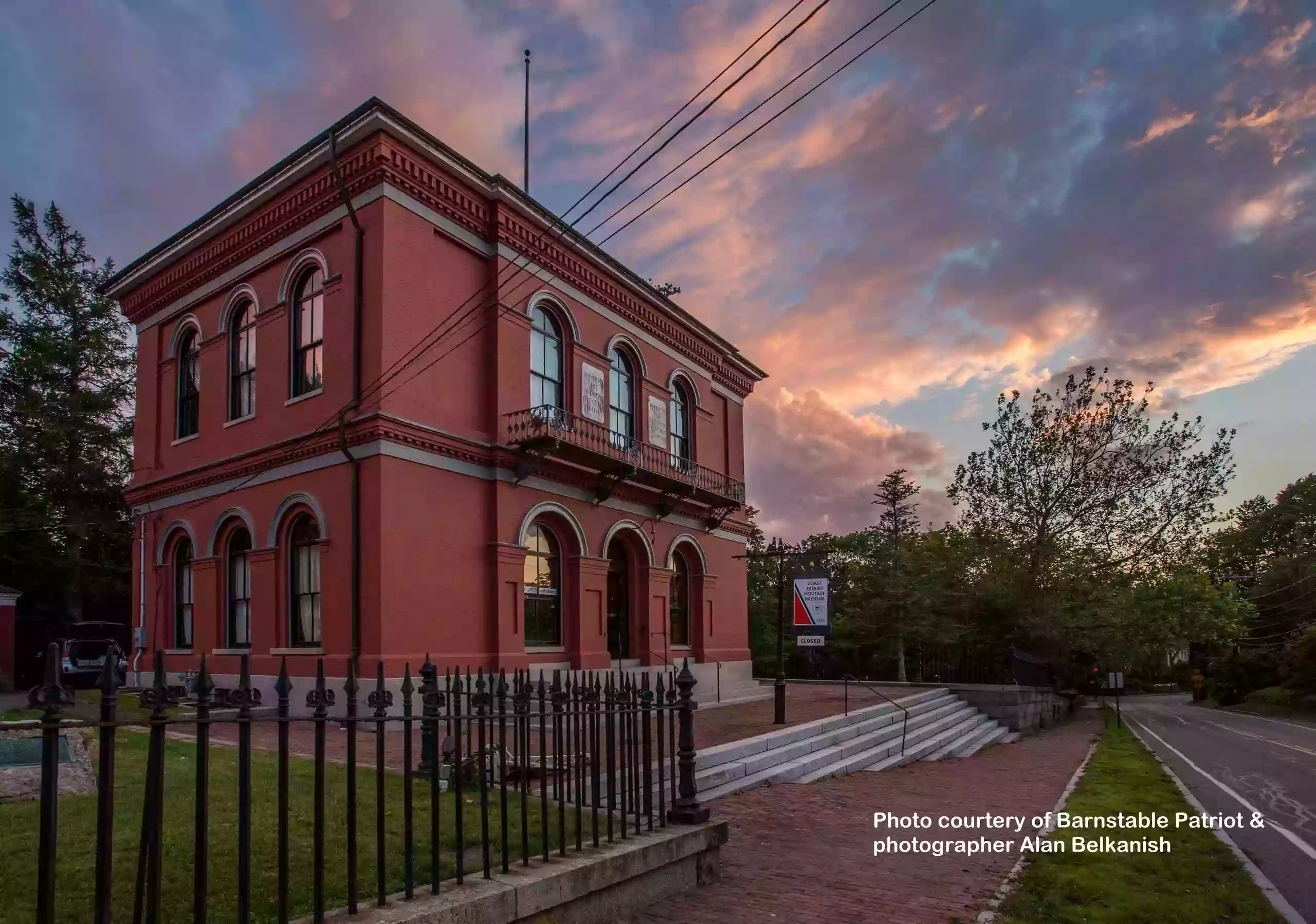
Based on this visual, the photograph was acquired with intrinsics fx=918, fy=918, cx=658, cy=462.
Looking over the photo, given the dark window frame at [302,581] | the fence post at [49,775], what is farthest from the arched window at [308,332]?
the fence post at [49,775]

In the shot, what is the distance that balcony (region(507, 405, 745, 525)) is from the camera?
696 inches

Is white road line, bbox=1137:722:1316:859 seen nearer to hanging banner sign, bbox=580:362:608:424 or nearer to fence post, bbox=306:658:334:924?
fence post, bbox=306:658:334:924

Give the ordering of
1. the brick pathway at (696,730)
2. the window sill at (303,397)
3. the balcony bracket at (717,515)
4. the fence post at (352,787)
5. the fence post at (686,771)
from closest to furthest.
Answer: the fence post at (352,787) → the fence post at (686,771) → the brick pathway at (696,730) → the window sill at (303,397) → the balcony bracket at (717,515)

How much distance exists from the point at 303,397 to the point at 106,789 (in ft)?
48.5

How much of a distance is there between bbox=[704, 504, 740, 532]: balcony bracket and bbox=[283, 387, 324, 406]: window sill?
1161cm

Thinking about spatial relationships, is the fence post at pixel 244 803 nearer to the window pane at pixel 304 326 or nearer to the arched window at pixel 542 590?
the arched window at pixel 542 590

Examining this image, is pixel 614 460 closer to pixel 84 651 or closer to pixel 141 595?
pixel 141 595

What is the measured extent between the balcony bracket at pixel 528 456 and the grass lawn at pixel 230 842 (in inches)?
368

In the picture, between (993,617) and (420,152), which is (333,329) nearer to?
(420,152)

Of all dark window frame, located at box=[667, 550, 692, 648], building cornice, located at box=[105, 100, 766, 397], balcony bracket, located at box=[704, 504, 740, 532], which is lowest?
dark window frame, located at box=[667, 550, 692, 648]

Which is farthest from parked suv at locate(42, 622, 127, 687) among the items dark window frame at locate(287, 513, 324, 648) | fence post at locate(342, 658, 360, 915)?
fence post at locate(342, 658, 360, 915)

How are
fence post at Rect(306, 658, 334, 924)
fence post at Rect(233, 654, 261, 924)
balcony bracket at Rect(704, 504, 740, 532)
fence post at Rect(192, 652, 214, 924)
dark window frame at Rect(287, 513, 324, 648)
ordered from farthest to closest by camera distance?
1. balcony bracket at Rect(704, 504, 740, 532)
2. dark window frame at Rect(287, 513, 324, 648)
3. fence post at Rect(306, 658, 334, 924)
4. fence post at Rect(233, 654, 261, 924)
5. fence post at Rect(192, 652, 214, 924)

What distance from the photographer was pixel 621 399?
886 inches

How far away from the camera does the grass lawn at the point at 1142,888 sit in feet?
20.6
